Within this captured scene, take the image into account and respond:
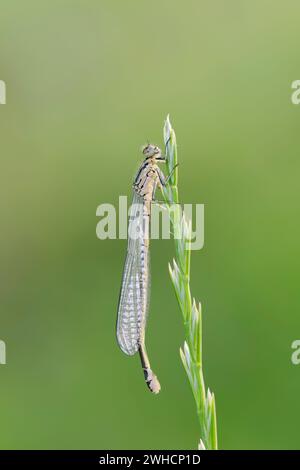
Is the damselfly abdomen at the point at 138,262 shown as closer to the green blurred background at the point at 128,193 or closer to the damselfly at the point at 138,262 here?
the damselfly at the point at 138,262

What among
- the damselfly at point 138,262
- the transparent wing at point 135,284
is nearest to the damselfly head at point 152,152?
the damselfly at point 138,262

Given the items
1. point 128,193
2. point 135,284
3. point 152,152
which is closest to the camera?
point 152,152

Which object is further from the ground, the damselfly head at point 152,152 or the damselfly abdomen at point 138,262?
the damselfly head at point 152,152

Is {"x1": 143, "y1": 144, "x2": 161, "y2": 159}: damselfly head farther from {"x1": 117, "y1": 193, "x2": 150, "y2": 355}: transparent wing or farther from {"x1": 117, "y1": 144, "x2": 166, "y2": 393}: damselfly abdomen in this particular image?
{"x1": 117, "y1": 193, "x2": 150, "y2": 355}: transparent wing

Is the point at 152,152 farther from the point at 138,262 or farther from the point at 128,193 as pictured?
the point at 128,193

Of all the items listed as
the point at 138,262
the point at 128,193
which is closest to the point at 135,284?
the point at 138,262

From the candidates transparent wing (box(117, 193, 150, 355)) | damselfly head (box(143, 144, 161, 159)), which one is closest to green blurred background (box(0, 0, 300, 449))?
transparent wing (box(117, 193, 150, 355))
